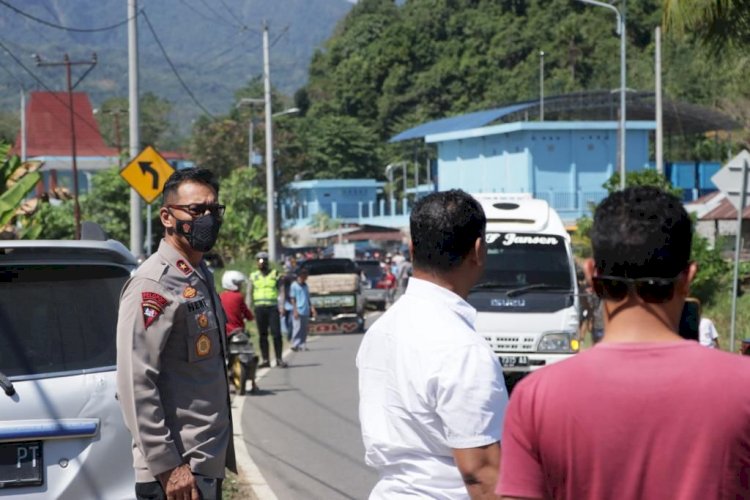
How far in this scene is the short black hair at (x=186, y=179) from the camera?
212 inches

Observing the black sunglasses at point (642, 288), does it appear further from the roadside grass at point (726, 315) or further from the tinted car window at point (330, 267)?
the tinted car window at point (330, 267)

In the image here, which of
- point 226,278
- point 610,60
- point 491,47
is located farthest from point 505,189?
point 226,278

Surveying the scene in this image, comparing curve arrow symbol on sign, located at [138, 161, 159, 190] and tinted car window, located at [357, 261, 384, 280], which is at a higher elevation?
curve arrow symbol on sign, located at [138, 161, 159, 190]

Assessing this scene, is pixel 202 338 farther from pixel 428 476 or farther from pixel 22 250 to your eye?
pixel 428 476

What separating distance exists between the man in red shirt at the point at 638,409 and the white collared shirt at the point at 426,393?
573mm

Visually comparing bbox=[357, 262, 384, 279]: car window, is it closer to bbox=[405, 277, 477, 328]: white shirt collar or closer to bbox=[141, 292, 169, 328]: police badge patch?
bbox=[141, 292, 169, 328]: police badge patch

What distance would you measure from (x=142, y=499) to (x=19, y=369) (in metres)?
1.05

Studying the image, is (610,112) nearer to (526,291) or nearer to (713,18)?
(713,18)

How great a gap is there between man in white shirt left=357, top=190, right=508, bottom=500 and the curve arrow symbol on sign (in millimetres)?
13948

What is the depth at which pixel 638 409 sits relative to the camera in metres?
2.80

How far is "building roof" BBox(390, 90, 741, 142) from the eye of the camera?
58.9 metres

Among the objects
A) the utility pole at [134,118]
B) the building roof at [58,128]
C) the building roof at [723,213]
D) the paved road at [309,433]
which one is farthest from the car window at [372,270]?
the building roof at [58,128]

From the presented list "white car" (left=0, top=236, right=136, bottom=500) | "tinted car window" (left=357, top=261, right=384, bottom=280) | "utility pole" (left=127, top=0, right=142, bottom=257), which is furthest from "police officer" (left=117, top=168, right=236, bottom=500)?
"tinted car window" (left=357, top=261, right=384, bottom=280)

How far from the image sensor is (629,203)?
301 cm
